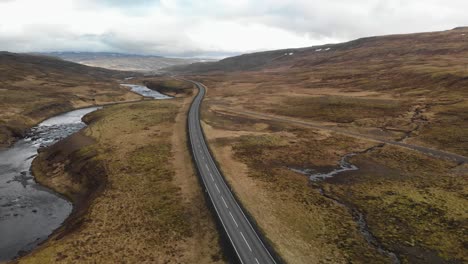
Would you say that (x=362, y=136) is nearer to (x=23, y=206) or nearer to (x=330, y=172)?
(x=330, y=172)

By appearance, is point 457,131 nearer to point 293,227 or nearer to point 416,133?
point 416,133

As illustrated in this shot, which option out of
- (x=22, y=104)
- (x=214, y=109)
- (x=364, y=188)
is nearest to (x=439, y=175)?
(x=364, y=188)

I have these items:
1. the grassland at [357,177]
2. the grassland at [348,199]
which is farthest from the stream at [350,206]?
the grassland at [348,199]

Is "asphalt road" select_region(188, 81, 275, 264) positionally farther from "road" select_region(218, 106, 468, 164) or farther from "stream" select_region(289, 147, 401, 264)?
"road" select_region(218, 106, 468, 164)

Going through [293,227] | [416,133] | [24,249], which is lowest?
[24,249]

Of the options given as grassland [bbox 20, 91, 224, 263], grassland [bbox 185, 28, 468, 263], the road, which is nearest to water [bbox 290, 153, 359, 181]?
grassland [bbox 185, 28, 468, 263]

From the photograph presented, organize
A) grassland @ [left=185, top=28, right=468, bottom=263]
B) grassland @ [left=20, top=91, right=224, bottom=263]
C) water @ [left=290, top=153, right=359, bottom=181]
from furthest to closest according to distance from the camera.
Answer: water @ [left=290, top=153, right=359, bottom=181], grassland @ [left=185, top=28, right=468, bottom=263], grassland @ [left=20, top=91, right=224, bottom=263]
